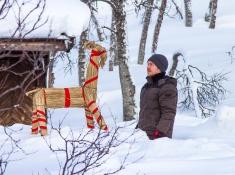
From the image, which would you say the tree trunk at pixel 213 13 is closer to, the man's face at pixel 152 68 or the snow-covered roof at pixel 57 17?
the snow-covered roof at pixel 57 17

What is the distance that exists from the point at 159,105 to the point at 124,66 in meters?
7.11

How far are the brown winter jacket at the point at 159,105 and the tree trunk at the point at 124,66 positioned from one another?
22.7ft

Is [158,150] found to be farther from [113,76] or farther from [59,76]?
[59,76]

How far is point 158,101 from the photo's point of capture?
5895 millimetres

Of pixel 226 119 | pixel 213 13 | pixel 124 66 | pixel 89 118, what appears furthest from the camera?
pixel 213 13

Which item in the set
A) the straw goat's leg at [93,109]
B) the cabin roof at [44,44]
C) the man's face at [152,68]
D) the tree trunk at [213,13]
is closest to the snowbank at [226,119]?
the straw goat's leg at [93,109]

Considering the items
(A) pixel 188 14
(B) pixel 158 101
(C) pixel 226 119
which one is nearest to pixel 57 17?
(C) pixel 226 119

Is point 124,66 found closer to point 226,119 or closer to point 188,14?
point 226,119

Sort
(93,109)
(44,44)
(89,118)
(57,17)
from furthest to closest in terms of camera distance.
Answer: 1. (57,17)
2. (44,44)
3. (89,118)
4. (93,109)

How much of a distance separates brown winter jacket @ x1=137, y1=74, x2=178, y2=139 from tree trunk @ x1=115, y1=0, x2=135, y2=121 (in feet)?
22.7

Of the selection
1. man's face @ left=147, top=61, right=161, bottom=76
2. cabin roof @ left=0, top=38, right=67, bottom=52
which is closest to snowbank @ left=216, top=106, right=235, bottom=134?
man's face @ left=147, top=61, right=161, bottom=76

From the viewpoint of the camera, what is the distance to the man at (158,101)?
5.79 metres

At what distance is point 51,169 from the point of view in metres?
4.41

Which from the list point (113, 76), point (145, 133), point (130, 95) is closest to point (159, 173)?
point (145, 133)
